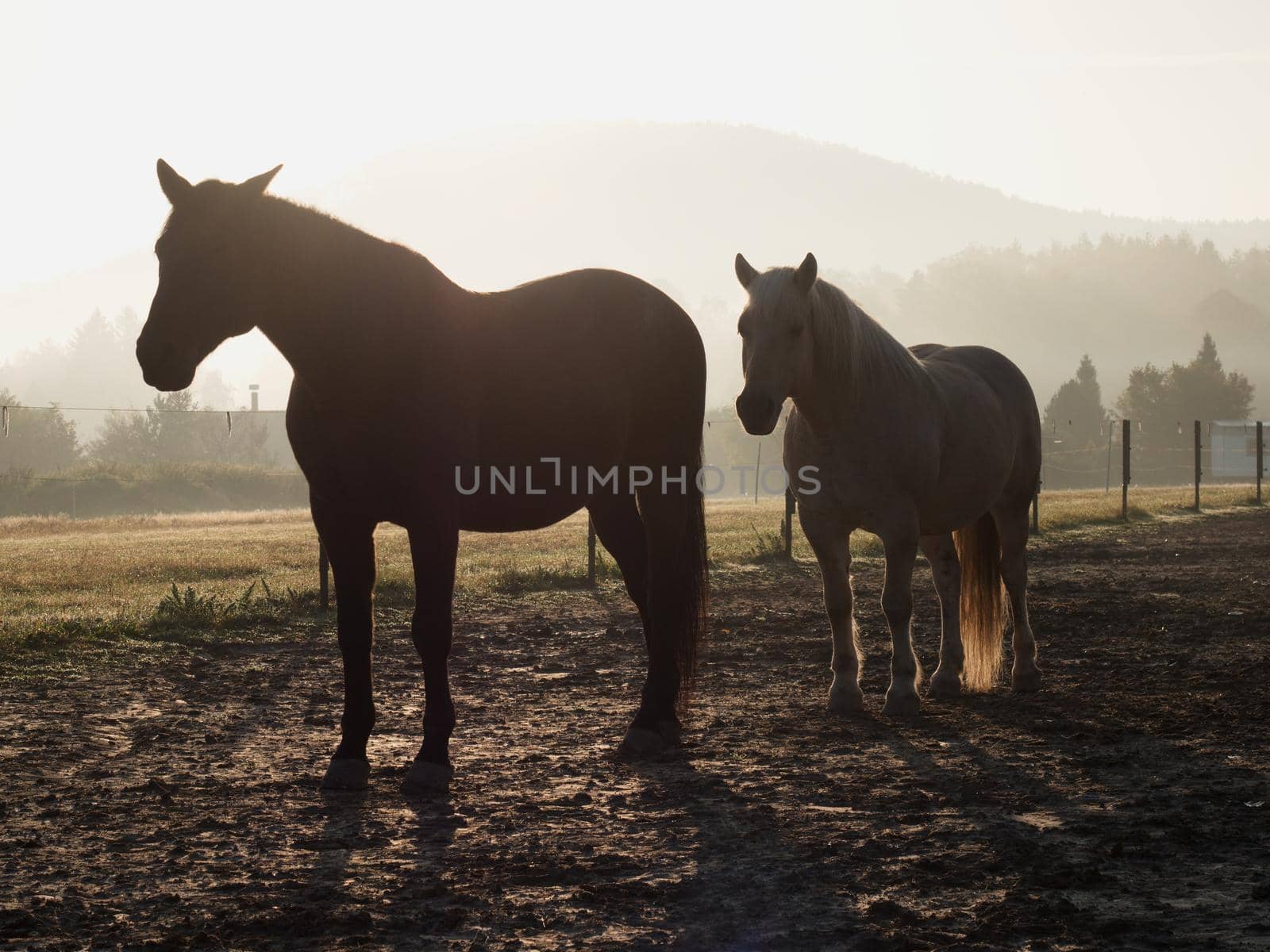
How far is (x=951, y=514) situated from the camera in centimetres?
649

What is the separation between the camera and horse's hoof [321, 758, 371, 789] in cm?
474

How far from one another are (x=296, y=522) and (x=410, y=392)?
94.6ft

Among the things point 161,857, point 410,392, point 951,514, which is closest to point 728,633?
point 951,514

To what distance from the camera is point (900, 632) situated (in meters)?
6.14

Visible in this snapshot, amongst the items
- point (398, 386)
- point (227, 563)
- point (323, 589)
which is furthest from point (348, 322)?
point (227, 563)

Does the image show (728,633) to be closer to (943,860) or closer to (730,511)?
(943,860)

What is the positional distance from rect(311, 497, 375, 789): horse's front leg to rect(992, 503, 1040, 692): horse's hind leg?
390 cm

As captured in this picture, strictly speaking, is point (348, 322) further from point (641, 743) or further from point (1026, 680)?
point (1026, 680)

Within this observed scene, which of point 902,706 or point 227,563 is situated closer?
point 902,706

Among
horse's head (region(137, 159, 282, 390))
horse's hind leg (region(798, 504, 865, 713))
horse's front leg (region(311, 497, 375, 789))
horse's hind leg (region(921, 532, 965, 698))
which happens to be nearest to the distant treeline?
horse's hind leg (region(921, 532, 965, 698))

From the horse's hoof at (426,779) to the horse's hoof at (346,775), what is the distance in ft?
0.61

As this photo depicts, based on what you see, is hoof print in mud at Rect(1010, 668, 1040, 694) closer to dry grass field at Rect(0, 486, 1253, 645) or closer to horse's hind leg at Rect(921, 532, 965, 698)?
horse's hind leg at Rect(921, 532, 965, 698)

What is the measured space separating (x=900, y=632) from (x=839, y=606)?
0.35 m

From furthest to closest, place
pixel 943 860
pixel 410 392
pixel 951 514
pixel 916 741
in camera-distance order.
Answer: pixel 951 514 → pixel 916 741 → pixel 410 392 → pixel 943 860
